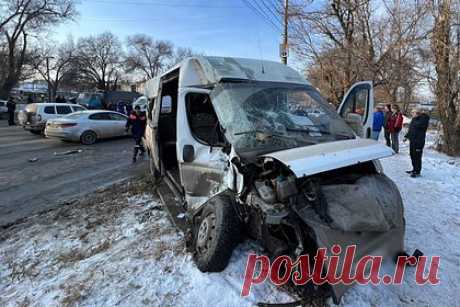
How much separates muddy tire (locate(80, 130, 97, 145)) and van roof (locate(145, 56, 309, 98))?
31.5 ft

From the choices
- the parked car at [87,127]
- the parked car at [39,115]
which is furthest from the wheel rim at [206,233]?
the parked car at [39,115]

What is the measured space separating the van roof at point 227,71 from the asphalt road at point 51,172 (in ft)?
12.6

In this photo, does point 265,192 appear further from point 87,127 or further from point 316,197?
point 87,127

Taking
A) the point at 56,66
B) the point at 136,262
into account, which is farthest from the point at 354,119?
the point at 56,66

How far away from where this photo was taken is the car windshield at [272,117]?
3072mm

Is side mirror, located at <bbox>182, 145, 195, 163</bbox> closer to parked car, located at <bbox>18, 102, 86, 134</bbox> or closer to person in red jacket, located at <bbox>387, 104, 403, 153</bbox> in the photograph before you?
person in red jacket, located at <bbox>387, 104, 403, 153</bbox>

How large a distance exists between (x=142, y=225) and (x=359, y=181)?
3.13 meters

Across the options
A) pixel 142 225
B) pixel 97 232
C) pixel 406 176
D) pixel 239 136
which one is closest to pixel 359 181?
pixel 239 136

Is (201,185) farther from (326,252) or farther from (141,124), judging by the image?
(141,124)

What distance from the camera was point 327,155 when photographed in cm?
263

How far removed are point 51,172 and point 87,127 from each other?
4.92m

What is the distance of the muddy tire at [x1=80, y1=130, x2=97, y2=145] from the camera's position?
1223 centimetres

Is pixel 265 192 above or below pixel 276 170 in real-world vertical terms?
below

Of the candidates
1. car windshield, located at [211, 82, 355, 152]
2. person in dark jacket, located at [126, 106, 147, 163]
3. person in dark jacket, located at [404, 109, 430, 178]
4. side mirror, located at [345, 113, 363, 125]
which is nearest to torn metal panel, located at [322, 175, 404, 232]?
car windshield, located at [211, 82, 355, 152]
